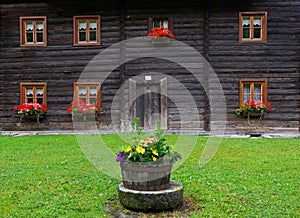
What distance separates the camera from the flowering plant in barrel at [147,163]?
4.30 m

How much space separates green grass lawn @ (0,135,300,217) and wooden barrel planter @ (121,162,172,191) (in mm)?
363

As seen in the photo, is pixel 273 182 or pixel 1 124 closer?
pixel 273 182

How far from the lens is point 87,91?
13320mm

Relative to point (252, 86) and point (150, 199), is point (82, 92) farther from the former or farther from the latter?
point (150, 199)

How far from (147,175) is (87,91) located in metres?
9.48

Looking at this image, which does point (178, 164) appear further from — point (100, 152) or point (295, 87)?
point (295, 87)

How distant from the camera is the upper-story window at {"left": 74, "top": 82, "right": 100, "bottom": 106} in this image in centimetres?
1327

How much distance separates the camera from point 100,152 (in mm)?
8875

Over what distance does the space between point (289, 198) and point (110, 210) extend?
2551 mm

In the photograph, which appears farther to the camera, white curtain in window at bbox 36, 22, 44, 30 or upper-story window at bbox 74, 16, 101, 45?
white curtain in window at bbox 36, 22, 44, 30

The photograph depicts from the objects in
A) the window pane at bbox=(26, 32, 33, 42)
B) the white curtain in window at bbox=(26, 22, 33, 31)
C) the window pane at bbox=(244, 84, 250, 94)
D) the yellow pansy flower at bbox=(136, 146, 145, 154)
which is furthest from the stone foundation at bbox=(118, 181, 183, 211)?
the white curtain in window at bbox=(26, 22, 33, 31)

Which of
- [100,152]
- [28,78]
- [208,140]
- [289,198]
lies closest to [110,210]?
[289,198]

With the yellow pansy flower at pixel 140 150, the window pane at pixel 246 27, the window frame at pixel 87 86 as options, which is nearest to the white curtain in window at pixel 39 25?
the window frame at pixel 87 86

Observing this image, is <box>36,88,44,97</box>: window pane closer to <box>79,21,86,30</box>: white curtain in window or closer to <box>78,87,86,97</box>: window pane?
<box>78,87,86,97</box>: window pane
